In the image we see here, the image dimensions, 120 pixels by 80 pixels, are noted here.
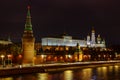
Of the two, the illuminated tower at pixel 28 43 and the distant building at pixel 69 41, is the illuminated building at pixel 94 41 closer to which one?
the distant building at pixel 69 41

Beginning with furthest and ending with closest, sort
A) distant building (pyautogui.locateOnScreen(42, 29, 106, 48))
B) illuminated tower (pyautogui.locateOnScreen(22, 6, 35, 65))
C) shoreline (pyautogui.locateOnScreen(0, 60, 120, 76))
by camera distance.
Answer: distant building (pyautogui.locateOnScreen(42, 29, 106, 48)), illuminated tower (pyautogui.locateOnScreen(22, 6, 35, 65)), shoreline (pyautogui.locateOnScreen(0, 60, 120, 76))

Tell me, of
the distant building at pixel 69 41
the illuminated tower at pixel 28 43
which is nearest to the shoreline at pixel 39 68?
the illuminated tower at pixel 28 43

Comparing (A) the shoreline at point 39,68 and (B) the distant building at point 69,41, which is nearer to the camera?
(A) the shoreline at point 39,68

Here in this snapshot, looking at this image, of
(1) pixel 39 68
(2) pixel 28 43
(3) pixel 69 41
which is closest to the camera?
(1) pixel 39 68

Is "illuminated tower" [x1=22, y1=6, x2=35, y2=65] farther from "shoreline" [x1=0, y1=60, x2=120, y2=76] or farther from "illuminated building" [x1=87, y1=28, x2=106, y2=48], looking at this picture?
"illuminated building" [x1=87, y1=28, x2=106, y2=48]

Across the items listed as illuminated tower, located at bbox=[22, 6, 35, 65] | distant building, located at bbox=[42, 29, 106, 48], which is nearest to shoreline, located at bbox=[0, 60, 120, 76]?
illuminated tower, located at bbox=[22, 6, 35, 65]

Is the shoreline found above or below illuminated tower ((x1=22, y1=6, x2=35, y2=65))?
below

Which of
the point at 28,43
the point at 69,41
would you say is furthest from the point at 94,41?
the point at 28,43

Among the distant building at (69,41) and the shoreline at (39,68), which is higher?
the distant building at (69,41)

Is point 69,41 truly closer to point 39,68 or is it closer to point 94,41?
point 94,41

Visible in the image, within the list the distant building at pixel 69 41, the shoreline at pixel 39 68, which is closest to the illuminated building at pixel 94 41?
the distant building at pixel 69 41

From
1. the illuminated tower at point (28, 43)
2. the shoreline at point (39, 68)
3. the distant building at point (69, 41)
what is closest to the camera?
the shoreline at point (39, 68)

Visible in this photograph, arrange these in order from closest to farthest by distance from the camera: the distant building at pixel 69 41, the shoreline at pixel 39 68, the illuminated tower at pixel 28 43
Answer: the shoreline at pixel 39 68
the illuminated tower at pixel 28 43
the distant building at pixel 69 41

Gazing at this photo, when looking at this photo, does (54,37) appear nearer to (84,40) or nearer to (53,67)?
(84,40)
